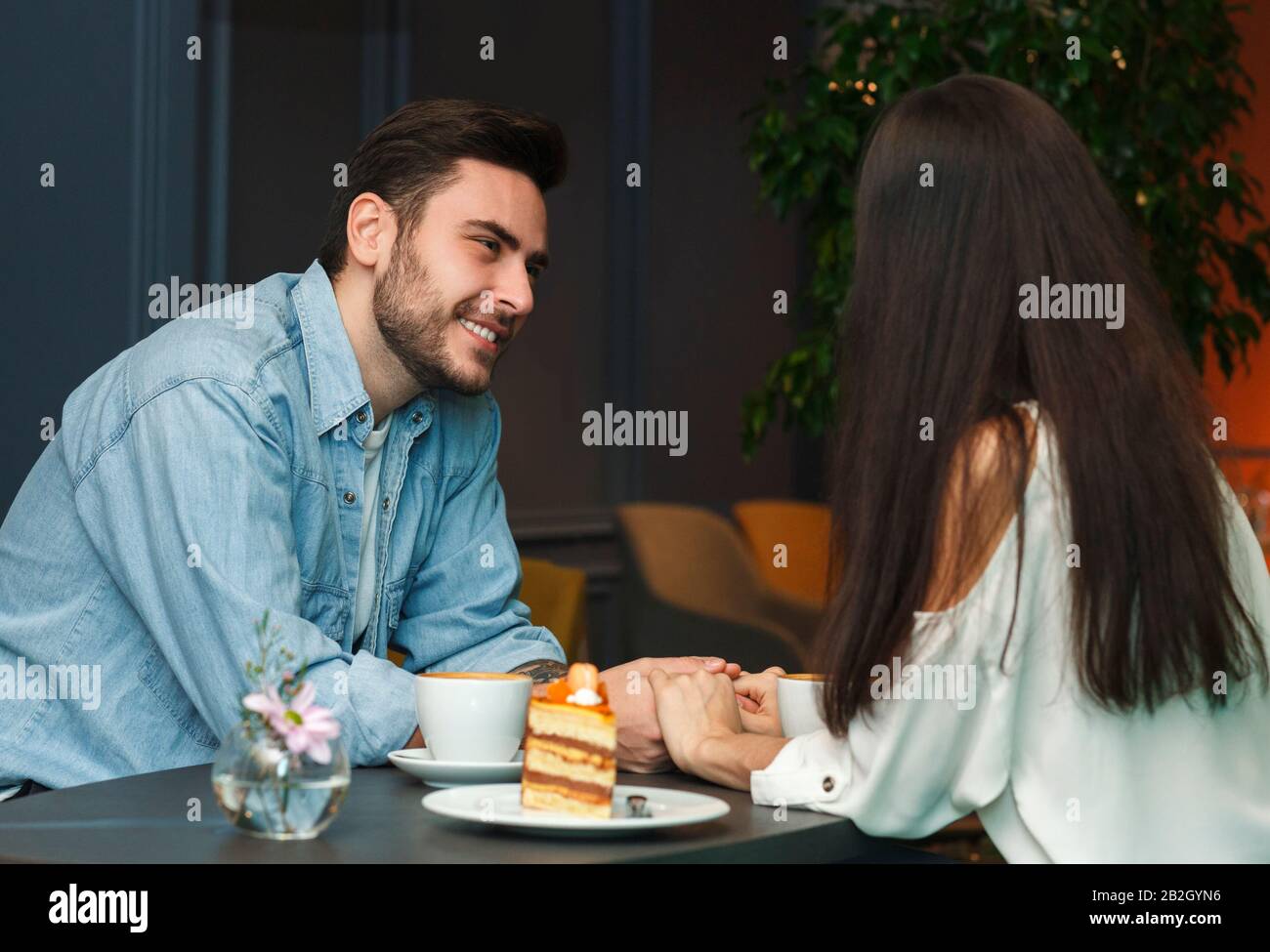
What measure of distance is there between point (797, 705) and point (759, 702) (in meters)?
0.22

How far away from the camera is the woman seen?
122 centimetres

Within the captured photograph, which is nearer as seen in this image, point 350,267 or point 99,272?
point 350,267

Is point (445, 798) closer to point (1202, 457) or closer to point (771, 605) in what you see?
point (1202, 457)

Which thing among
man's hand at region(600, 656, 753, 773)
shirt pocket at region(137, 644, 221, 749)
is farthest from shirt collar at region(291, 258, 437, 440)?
man's hand at region(600, 656, 753, 773)

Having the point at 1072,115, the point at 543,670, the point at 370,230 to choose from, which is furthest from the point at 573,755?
the point at 1072,115

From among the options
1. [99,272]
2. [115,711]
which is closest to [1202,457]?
[115,711]

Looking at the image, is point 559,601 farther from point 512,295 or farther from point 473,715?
point 473,715

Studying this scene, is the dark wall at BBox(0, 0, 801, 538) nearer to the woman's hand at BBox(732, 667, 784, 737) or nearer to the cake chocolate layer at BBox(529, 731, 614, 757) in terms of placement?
the woman's hand at BBox(732, 667, 784, 737)

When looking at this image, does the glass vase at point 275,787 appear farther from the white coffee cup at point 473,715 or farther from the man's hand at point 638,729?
the man's hand at point 638,729

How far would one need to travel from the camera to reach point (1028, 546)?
122cm

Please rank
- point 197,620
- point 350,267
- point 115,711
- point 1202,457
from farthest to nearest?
point 350,267 → point 115,711 → point 197,620 → point 1202,457

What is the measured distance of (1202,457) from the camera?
1286 mm

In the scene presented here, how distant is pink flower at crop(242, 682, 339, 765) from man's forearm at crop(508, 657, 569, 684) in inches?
26.2
